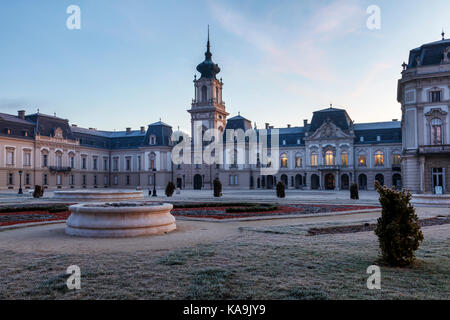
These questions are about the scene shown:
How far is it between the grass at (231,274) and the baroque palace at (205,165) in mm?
34927

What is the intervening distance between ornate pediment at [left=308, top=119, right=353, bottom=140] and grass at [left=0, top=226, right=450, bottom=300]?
54710 millimetres

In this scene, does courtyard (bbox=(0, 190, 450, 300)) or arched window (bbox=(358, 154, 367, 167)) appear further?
arched window (bbox=(358, 154, 367, 167))

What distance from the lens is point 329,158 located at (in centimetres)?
6272

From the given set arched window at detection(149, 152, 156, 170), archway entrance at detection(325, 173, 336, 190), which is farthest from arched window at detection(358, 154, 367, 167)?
arched window at detection(149, 152, 156, 170)

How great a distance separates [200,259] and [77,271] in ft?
7.46

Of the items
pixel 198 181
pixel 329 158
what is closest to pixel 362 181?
pixel 329 158

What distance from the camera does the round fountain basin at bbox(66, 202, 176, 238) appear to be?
33.9 feet

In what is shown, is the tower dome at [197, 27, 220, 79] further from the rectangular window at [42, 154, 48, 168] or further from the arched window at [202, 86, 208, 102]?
the rectangular window at [42, 154, 48, 168]

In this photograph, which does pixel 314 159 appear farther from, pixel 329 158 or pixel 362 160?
pixel 362 160

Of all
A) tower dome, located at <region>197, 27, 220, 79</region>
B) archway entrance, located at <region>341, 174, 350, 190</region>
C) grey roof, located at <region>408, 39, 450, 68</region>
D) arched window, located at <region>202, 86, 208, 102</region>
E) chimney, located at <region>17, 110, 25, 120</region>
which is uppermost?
tower dome, located at <region>197, 27, 220, 79</region>

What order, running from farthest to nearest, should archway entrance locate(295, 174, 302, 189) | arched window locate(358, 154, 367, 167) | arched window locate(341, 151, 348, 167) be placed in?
archway entrance locate(295, 174, 302, 189) < arched window locate(341, 151, 348, 167) < arched window locate(358, 154, 367, 167)

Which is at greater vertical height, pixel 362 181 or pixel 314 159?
pixel 314 159

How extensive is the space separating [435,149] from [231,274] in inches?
1454

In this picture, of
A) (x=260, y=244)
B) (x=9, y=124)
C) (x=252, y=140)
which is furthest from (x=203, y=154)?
(x=260, y=244)
